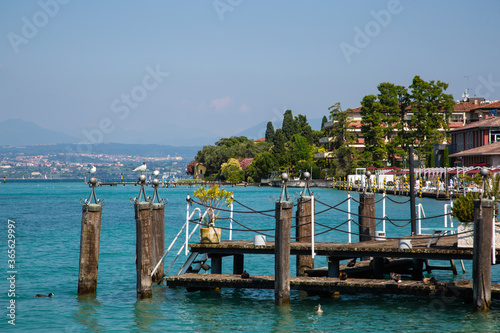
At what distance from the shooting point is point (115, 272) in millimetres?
24172

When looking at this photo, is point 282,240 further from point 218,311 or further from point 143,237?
point 143,237

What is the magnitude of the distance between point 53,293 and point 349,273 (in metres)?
9.20

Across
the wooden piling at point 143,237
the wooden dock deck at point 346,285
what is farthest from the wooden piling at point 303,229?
the wooden piling at point 143,237

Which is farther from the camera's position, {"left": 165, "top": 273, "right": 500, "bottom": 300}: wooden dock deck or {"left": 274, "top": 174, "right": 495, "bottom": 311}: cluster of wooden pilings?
{"left": 165, "top": 273, "right": 500, "bottom": 300}: wooden dock deck

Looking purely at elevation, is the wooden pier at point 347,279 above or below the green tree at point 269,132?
below

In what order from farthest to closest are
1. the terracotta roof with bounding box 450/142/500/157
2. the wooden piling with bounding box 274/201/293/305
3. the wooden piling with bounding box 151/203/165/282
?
the terracotta roof with bounding box 450/142/500/157 < the wooden piling with bounding box 151/203/165/282 < the wooden piling with bounding box 274/201/293/305

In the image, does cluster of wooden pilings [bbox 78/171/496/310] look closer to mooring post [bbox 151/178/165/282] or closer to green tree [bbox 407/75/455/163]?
mooring post [bbox 151/178/165/282]

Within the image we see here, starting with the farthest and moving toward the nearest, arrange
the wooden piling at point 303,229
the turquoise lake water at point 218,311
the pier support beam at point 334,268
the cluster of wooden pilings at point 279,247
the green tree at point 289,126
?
the green tree at point 289,126, the wooden piling at point 303,229, the pier support beam at point 334,268, the turquoise lake water at point 218,311, the cluster of wooden pilings at point 279,247

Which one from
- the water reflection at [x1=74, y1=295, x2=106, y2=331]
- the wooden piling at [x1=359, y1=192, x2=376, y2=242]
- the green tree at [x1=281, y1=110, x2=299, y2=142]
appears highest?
the green tree at [x1=281, y1=110, x2=299, y2=142]

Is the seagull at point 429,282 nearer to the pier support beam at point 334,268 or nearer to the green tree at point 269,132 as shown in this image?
the pier support beam at point 334,268

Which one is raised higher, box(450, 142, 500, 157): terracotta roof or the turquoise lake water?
box(450, 142, 500, 157): terracotta roof

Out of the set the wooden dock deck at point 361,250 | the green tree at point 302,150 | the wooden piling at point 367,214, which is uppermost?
the green tree at point 302,150

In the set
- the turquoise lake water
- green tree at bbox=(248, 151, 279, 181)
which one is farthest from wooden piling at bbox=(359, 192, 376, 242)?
green tree at bbox=(248, 151, 279, 181)

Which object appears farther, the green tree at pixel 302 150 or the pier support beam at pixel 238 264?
the green tree at pixel 302 150
